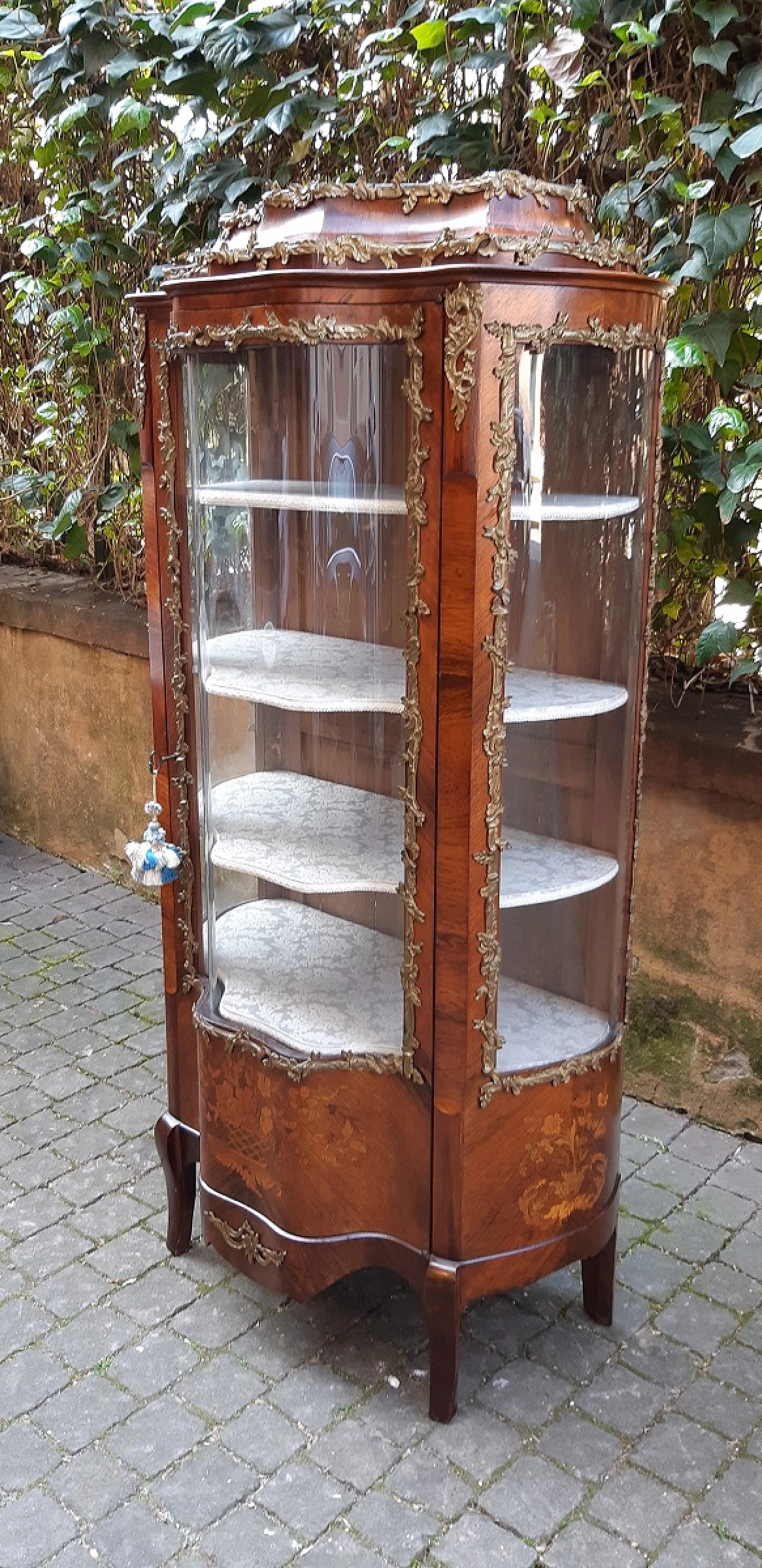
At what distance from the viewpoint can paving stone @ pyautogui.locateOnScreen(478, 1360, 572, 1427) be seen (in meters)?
2.42

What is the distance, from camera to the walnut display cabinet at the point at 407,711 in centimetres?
203

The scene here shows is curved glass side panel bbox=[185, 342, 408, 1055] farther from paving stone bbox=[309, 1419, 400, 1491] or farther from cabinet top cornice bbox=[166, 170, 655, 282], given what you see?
paving stone bbox=[309, 1419, 400, 1491]

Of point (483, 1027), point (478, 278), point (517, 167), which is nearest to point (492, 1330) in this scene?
point (483, 1027)

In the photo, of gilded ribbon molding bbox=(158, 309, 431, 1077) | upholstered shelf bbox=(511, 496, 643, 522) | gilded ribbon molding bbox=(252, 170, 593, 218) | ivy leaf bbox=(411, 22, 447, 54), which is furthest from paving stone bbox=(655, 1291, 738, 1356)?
ivy leaf bbox=(411, 22, 447, 54)

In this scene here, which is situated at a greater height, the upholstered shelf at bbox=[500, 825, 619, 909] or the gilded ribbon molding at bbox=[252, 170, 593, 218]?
the gilded ribbon molding at bbox=[252, 170, 593, 218]

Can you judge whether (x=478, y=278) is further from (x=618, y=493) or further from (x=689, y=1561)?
(x=689, y=1561)

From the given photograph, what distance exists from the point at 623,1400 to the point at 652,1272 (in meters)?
0.45

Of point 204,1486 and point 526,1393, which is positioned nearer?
point 204,1486

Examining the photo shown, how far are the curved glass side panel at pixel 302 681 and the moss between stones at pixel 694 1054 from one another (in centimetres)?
126

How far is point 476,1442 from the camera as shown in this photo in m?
2.34

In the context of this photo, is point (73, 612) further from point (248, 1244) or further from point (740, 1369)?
point (740, 1369)

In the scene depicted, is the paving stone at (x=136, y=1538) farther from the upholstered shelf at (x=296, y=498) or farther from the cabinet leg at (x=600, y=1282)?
the upholstered shelf at (x=296, y=498)

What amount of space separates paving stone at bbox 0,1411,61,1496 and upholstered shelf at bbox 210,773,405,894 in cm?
119

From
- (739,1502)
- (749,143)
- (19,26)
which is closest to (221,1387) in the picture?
(739,1502)
